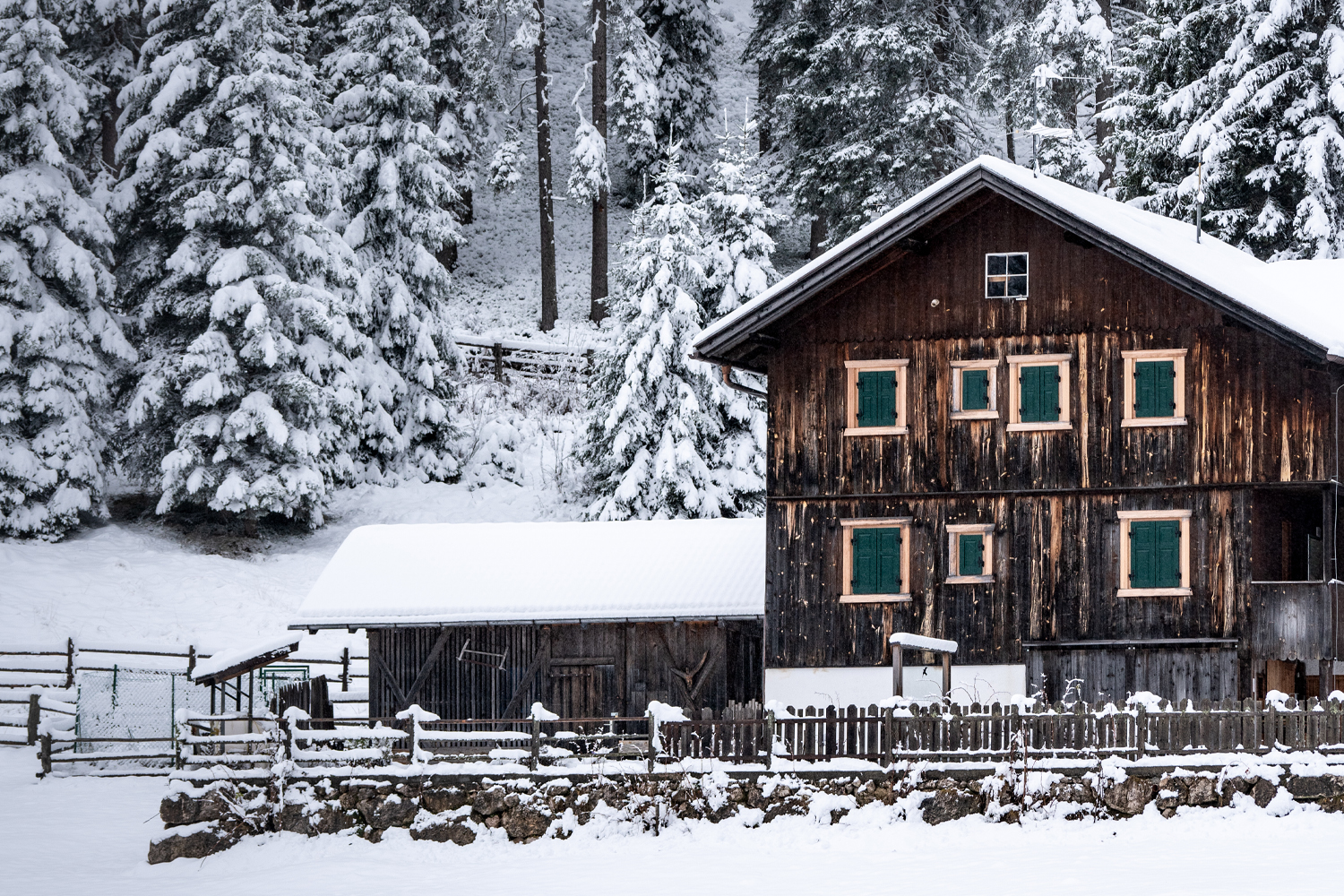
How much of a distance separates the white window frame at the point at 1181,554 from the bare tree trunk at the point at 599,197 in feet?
99.8

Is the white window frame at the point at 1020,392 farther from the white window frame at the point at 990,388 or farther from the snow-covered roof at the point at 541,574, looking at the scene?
the snow-covered roof at the point at 541,574

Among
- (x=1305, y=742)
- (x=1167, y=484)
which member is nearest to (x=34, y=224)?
(x=1167, y=484)

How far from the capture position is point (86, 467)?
4262 cm

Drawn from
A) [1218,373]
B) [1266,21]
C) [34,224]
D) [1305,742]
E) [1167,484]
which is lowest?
[1305,742]

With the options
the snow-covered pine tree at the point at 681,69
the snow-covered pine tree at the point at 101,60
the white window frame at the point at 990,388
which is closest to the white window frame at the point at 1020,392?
the white window frame at the point at 990,388

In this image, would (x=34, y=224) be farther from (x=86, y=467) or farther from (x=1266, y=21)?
(x=1266, y=21)

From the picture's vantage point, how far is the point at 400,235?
49.9m

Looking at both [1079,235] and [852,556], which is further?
[852,556]

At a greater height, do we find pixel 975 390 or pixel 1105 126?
pixel 1105 126

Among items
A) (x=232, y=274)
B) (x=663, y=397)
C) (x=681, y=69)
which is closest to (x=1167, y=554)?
(x=663, y=397)

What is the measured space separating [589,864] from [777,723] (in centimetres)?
344

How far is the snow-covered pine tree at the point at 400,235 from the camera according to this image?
48.7 m

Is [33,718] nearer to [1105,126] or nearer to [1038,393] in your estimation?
[1038,393]

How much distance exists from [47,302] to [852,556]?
2235 centimetres
